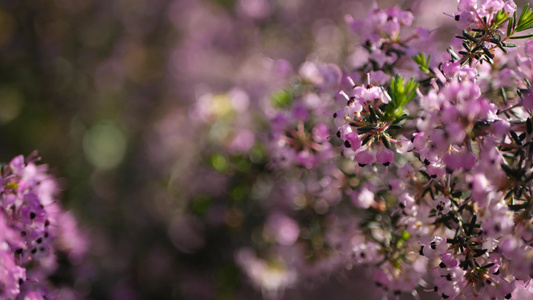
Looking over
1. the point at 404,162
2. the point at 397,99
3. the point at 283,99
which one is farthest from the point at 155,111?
the point at 397,99

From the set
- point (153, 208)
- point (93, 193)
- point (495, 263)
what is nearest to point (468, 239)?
point (495, 263)

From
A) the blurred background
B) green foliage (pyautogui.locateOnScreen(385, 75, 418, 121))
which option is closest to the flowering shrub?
green foliage (pyautogui.locateOnScreen(385, 75, 418, 121))

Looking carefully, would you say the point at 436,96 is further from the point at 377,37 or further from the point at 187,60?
the point at 187,60

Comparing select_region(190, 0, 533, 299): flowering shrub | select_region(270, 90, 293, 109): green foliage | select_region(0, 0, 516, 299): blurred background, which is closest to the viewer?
select_region(190, 0, 533, 299): flowering shrub

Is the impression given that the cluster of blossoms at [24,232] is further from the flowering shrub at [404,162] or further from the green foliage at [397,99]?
the green foliage at [397,99]

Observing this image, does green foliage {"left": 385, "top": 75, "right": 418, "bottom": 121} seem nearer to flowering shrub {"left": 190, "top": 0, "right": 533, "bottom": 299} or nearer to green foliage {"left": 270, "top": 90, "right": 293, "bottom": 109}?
flowering shrub {"left": 190, "top": 0, "right": 533, "bottom": 299}

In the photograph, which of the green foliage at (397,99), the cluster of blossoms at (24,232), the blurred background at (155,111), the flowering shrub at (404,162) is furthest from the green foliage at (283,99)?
the cluster of blossoms at (24,232)
